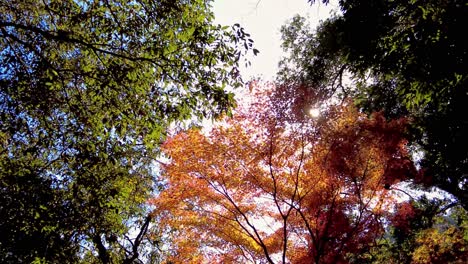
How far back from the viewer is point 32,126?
688 cm

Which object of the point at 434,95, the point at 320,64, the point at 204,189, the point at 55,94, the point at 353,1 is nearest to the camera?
the point at 55,94

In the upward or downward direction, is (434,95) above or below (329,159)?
below

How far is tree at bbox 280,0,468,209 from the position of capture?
24.5ft

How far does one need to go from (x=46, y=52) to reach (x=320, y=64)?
12053mm

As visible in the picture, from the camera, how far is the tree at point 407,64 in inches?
295

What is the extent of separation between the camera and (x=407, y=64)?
26.5 feet

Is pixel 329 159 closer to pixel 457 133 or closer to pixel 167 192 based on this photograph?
pixel 457 133

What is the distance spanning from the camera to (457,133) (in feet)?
43.8

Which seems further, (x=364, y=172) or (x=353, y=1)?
(x=364, y=172)

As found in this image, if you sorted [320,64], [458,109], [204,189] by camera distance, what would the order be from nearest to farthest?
[458,109] < [204,189] < [320,64]

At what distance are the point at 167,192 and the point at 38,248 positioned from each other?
594 centimetres

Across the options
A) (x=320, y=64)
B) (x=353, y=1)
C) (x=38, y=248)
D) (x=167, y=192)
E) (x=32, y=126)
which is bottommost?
(x=38, y=248)

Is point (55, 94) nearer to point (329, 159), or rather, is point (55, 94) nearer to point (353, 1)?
point (353, 1)

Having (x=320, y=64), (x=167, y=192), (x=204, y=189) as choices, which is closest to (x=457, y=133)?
(x=320, y=64)
